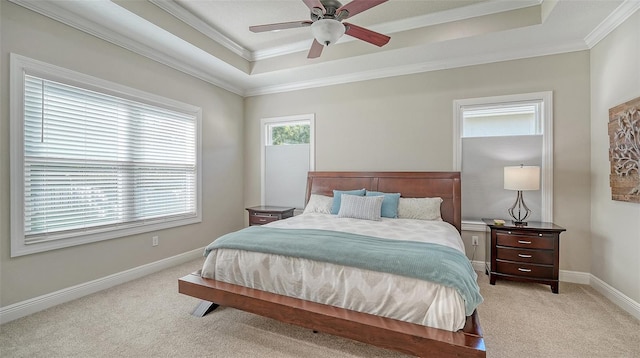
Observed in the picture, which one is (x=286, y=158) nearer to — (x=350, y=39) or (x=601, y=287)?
(x=350, y=39)

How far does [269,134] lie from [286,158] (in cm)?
60

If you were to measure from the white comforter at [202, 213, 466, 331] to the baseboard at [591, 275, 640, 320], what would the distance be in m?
1.70

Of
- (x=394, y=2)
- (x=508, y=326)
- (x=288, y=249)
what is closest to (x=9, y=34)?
(x=288, y=249)

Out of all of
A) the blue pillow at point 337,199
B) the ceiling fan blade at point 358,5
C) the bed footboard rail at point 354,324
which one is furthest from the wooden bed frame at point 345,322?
the ceiling fan blade at point 358,5

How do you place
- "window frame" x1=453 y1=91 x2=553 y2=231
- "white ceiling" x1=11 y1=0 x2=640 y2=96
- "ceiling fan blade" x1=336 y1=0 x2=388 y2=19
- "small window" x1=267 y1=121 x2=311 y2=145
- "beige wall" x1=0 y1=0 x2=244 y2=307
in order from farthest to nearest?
"small window" x1=267 y1=121 x2=311 y2=145 → "window frame" x1=453 y1=91 x2=553 y2=231 → "white ceiling" x1=11 y1=0 x2=640 y2=96 → "beige wall" x1=0 y1=0 x2=244 y2=307 → "ceiling fan blade" x1=336 y1=0 x2=388 y2=19

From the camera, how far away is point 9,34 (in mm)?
2312

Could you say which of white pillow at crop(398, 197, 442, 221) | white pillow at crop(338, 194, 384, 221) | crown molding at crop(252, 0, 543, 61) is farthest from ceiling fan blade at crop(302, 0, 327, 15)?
white pillow at crop(398, 197, 442, 221)

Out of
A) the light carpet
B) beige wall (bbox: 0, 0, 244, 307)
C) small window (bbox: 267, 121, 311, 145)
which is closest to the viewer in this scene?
the light carpet

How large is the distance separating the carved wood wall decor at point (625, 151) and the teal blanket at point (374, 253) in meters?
1.81

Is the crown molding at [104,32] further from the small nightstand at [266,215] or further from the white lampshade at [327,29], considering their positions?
the small nightstand at [266,215]

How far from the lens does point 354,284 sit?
1.87 meters

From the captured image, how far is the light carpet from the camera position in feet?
6.36

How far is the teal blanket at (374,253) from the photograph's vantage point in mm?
1697

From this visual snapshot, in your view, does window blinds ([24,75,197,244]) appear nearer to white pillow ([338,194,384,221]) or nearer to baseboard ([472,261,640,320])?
white pillow ([338,194,384,221])
